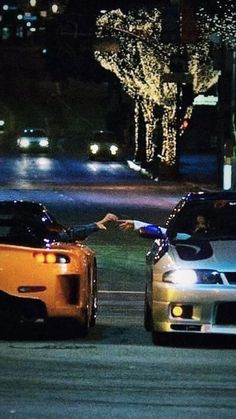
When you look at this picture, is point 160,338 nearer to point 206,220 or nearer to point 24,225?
point 206,220

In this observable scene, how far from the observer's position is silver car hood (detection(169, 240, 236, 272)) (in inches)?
483

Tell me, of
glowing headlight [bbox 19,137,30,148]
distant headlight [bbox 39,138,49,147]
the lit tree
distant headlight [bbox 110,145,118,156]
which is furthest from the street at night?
glowing headlight [bbox 19,137,30,148]

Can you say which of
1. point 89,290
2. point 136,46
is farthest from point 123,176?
point 89,290

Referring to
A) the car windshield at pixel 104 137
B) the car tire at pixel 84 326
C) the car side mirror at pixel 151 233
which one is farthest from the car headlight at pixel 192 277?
the car windshield at pixel 104 137

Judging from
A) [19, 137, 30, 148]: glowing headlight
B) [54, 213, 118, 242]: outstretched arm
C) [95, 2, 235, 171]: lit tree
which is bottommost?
[19, 137, 30, 148]: glowing headlight

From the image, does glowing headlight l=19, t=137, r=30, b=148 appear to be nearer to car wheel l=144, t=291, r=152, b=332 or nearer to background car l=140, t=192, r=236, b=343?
car wheel l=144, t=291, r=152, b=332

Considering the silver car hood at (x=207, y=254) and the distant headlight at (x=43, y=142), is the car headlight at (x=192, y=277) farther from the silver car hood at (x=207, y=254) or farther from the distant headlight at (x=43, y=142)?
the distant headlight at (x=43, y=142)

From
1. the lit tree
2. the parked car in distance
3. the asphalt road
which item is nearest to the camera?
the asphalt road

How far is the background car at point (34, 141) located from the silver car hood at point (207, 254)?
2471 inches

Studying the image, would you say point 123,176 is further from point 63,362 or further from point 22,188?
point 63,362

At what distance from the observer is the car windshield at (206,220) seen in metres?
13.4

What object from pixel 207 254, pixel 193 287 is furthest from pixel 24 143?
pixel 193 287

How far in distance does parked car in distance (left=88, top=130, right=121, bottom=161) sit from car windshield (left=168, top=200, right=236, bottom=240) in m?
56.8

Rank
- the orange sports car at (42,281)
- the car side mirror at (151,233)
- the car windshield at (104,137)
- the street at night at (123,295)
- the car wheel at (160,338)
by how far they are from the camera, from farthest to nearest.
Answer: the car windshield at (104,137) → the car side mirror at (151,233) → the orange sports car at (42,281) → the car wheel at (160,338) → the street at night at (123,295)
